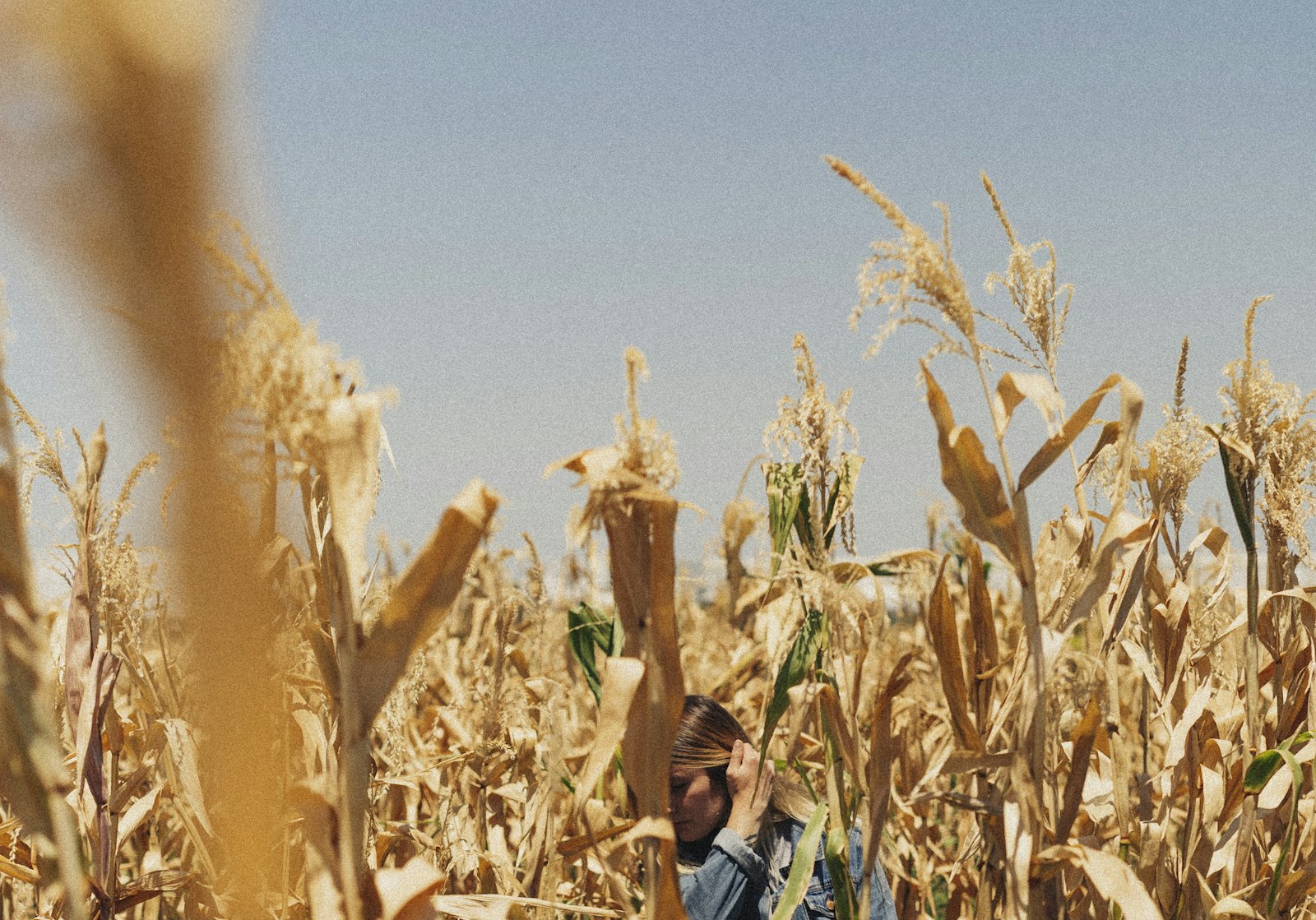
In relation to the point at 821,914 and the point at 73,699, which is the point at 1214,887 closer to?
the point at 821,914

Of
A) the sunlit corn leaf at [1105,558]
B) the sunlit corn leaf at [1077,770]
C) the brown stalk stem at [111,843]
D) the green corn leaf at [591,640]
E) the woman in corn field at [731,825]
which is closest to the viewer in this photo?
the sunlit corn leaf at [1105,558]

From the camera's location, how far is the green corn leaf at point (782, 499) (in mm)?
2139

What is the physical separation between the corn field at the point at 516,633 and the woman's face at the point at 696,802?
0.64ft

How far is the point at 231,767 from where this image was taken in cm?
122

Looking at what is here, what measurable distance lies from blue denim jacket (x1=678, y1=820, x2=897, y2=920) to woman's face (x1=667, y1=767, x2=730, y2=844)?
0.05 m

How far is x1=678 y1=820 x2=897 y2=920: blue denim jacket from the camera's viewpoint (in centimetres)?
245

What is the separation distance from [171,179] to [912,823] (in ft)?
10.5

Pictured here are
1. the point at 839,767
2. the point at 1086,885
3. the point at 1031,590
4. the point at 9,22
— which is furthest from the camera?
the point at 1086,885

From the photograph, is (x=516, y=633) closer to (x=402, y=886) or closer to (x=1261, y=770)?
(x=402, y=886)

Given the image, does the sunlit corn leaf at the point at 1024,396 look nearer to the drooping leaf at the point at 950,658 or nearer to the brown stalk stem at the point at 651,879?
the drooping leaf at the point at 950,658

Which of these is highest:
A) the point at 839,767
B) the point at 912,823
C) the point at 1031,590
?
the point at 1031,590

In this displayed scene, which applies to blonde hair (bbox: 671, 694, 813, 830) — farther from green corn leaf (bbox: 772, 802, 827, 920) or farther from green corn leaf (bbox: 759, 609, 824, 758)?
green corn leaf (bbox: 772, 802, 827, 920)

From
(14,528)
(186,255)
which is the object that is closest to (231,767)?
(14,528)

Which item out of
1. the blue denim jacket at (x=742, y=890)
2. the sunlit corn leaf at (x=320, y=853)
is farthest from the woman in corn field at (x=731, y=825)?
the sunlit corn leaf at (x=320, y=853)
